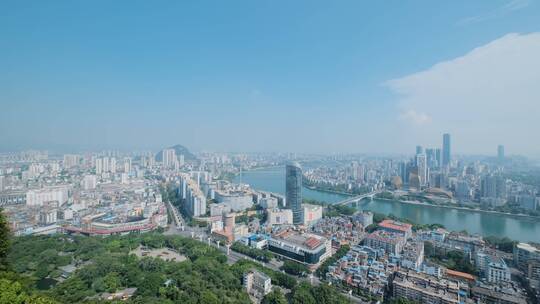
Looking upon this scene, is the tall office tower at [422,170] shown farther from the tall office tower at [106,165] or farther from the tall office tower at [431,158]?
the tall office tower at [106,165]

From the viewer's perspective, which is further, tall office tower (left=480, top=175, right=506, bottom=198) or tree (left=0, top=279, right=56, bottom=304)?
tall office tower (left=480, top=175, right=506, bottom=198)

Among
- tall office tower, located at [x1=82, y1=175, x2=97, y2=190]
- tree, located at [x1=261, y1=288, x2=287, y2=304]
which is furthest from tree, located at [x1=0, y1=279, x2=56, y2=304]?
tall office tower, located at [x1=82, y1=175, x2=97, y2=190]

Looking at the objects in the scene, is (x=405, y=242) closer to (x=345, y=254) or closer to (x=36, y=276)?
(x=345, y=254)

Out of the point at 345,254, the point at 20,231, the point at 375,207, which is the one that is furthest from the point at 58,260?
the point at 375,207

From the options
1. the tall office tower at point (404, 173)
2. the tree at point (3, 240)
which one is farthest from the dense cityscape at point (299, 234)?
the tall office tower at point (404, 173)

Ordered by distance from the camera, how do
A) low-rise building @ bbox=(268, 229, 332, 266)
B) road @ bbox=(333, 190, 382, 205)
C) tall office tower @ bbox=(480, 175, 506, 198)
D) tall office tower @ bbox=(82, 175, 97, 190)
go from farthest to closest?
tall office tower @ bbox=(82, 175, 97, 190)
road @ bbox=(333, 190, 382, 205)
tall office tower @ bbox=(480, 175, 506, 198)
low-rise building @ bbox=(268, 229, 332, 266)

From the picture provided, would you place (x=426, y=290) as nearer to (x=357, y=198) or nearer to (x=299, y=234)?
(x=299, y=234)

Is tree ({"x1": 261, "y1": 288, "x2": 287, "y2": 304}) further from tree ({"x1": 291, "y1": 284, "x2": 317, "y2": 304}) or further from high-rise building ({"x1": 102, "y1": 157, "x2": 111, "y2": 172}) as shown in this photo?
high-rise building ({"x1": 102, "y1": 157, "x2": 111, "y2": 172})
